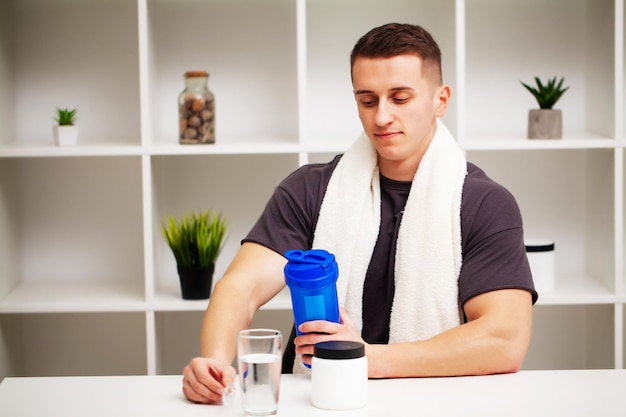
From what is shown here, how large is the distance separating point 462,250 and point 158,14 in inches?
61.5

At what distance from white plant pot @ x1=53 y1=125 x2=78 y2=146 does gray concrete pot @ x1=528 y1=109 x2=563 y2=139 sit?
1.46m

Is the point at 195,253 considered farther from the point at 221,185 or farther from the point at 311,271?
the point at 311,271

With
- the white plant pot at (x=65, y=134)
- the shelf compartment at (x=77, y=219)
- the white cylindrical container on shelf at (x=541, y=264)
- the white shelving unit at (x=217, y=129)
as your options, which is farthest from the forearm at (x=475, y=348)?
the shelf compartment at (x=77, y=219)

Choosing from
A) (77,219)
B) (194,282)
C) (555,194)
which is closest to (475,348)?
(194,282)

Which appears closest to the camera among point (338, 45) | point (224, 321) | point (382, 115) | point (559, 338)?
point (224, 321)

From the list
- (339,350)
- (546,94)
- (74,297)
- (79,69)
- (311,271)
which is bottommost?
(74,297)

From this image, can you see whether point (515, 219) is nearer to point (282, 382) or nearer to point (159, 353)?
point (282, 382)

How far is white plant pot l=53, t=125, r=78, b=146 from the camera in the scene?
2797mm

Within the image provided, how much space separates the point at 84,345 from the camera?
3.18 metres

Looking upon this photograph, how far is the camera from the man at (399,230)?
1870 mm

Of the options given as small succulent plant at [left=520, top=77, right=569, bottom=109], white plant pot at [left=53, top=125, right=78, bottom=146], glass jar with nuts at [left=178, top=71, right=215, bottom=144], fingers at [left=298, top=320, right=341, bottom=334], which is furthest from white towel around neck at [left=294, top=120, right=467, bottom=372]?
white plant pot at [left=53, top=125, right=78, bottom=146]

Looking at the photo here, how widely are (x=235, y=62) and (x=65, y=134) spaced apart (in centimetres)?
64

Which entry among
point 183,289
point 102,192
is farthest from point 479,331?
point 102,192

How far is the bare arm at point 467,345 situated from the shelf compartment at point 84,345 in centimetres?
160
